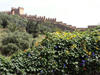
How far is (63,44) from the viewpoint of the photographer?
3.06 meters

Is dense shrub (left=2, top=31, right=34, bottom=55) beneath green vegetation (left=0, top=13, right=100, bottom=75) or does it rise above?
beneath

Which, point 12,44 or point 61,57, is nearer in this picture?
point 61,57

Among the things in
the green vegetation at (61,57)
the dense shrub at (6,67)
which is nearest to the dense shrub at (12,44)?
the green vegetation at (61,57)

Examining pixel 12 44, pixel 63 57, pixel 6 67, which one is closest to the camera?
pixel 6 67

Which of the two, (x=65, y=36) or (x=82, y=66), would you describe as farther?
(x=65, y=36)

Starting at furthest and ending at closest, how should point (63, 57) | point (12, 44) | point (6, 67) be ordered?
point (12, 44)
point (63, 57)
point (6, 67)

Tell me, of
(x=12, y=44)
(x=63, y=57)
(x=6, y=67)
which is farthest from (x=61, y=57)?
(x=12, y=44)

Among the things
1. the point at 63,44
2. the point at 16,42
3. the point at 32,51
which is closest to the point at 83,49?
the point at 63,44

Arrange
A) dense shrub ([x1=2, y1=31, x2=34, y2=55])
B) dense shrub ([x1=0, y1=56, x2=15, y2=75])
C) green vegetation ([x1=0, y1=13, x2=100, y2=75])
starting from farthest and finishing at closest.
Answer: dense shrub ([x1=2, y1=31, x2=34, y2=55]), green vegetation ([x1=0, y1=13, x2=100, y2=75]), dense shrub ([x1=0, y1=56, x2=15, y2=75])

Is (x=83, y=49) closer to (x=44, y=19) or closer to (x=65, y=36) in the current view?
(x=65, y=36)

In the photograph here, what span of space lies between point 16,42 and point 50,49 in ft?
35.8

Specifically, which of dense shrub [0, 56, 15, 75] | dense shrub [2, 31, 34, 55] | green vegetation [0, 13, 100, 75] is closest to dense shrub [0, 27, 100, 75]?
green vegetation [0, 13, 100, 75]

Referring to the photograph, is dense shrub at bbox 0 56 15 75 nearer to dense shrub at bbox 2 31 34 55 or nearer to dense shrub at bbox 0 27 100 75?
dense shrub at bbox 0 27 100 75

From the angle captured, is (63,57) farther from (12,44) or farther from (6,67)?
(12,44)
